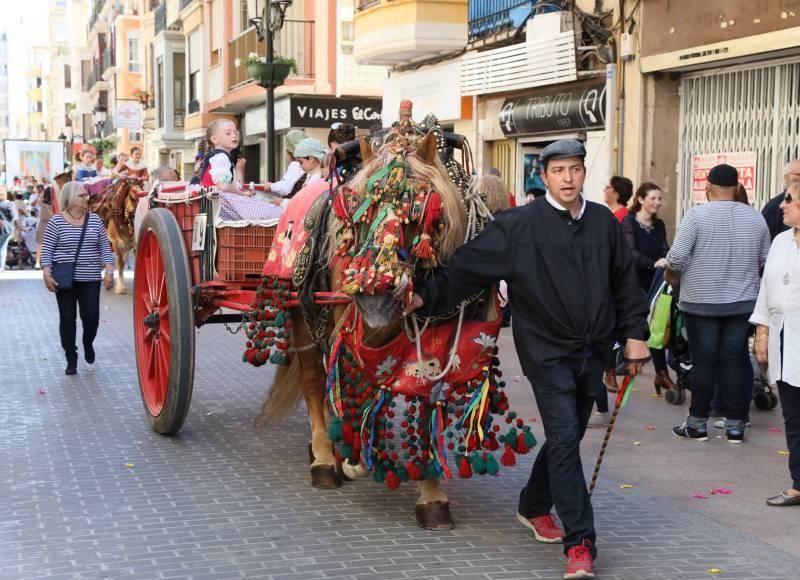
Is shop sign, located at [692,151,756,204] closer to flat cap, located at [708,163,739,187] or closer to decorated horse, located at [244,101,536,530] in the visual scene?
flat cap, located at [708,163,739,187]

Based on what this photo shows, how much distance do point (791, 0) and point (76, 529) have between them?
8.36m

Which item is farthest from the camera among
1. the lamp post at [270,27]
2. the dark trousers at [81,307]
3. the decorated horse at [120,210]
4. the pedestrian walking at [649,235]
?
the decorated horse at [120,210]

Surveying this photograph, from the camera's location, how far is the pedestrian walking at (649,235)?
9305 millimetres

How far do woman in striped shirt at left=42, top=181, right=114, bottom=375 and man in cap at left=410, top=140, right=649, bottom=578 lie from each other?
19.9 feet

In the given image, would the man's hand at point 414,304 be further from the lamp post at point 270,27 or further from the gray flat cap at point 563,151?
the lamp post at point 270,27

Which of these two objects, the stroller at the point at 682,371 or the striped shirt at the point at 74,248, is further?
the striped shirt at the point at 74,248

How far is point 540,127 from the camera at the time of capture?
52.2 feet

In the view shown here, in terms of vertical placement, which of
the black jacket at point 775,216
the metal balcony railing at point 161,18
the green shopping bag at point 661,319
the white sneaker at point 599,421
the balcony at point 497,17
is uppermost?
the metal balcony railing at point 161,18

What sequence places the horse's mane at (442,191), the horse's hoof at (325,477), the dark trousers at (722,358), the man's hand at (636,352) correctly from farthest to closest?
the dark trousers at (722,358) < the horse's hoof at (325,477) < the horse's mane at (442,191) < the man's hand at (636,352)

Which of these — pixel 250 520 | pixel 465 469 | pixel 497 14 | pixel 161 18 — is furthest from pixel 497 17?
pixel 161 18

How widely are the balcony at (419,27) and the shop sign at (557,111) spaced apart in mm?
2152

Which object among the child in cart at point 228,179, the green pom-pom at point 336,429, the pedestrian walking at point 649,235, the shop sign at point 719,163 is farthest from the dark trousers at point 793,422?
the shop sign at point 719,163

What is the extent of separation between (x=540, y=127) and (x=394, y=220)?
11331 mm

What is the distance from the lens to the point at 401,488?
6.41m
